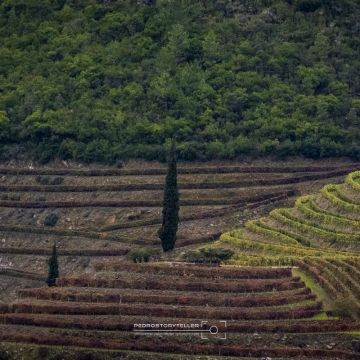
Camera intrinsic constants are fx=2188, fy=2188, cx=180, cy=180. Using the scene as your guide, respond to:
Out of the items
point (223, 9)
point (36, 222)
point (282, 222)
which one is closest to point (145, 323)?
point (282, 222)

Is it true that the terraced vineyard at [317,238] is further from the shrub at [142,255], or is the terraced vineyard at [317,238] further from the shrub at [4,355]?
the shrub at [4,355]

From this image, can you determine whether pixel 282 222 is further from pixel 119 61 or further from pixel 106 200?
pixel 119 61

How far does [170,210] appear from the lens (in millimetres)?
126062

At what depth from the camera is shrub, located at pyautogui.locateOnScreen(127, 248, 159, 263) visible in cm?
12294

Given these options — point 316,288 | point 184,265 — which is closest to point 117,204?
point 184,265

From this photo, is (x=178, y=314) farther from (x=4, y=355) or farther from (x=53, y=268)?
(x=53, y=268)

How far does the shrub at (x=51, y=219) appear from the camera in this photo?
141m

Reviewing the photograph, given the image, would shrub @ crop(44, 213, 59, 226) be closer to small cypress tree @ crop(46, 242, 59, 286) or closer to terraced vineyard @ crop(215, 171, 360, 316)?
terraced vineyard @ crop(215, 171, 360, 316)

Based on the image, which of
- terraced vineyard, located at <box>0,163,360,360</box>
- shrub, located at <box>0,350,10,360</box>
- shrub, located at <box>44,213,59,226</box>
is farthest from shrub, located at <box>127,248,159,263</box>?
shrub, located at <box>0,350,10,360</box>

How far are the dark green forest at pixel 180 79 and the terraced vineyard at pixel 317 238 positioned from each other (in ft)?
67.0

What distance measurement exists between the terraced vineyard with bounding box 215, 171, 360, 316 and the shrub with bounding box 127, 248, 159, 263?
391 centimetres

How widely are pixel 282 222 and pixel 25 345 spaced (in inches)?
961

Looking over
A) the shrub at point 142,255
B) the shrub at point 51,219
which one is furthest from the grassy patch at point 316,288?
the shrub at point 51,219

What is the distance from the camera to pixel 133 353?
104375mm
